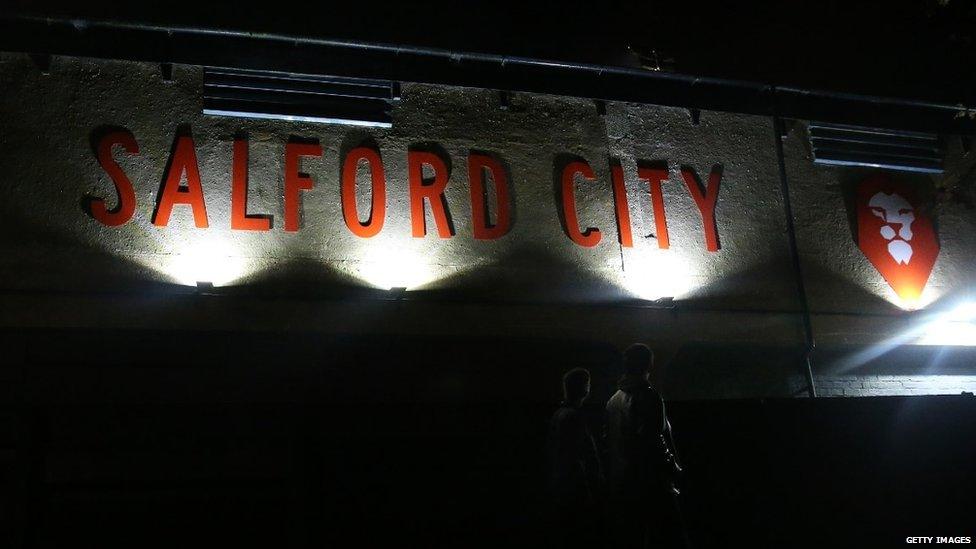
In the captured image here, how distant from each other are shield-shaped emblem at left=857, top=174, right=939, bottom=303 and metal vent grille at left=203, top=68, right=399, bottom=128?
6647 millimetres

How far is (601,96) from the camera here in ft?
32.6

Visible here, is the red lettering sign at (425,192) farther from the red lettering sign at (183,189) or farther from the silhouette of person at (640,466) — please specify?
the silhouette of person at (640,466)

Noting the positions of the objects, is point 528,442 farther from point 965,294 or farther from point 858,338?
point 965,294

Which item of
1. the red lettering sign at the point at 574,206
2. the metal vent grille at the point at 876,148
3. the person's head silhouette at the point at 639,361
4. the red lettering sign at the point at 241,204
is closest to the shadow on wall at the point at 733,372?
the red lettering sign at the point at 574,206

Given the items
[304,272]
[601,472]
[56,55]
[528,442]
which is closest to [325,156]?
[304,272]

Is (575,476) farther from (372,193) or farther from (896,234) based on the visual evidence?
(896,234)

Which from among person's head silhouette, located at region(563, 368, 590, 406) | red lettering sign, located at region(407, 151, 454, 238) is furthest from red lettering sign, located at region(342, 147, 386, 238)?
person's head silhouette, located at region(563, 368, 590, 406)

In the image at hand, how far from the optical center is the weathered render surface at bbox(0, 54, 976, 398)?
7.98 m

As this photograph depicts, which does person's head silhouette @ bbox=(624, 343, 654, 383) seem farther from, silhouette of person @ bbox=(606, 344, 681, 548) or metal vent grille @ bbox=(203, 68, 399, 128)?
metal vent grille @ bbox=(203, 68, 399, 128)

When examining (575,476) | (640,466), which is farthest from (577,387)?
(640,466)

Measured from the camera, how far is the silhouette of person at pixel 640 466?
5070mm

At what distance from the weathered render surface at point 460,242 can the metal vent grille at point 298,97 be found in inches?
5.8

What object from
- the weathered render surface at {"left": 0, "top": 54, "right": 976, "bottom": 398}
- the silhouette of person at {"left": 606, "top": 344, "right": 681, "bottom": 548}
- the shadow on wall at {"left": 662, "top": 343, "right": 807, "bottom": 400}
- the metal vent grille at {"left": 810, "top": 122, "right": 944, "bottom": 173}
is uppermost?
the metal vent grille at {"left": 810, "top": 122, "right": 944, "bottom": 173}

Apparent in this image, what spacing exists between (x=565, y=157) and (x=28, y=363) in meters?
6.41
